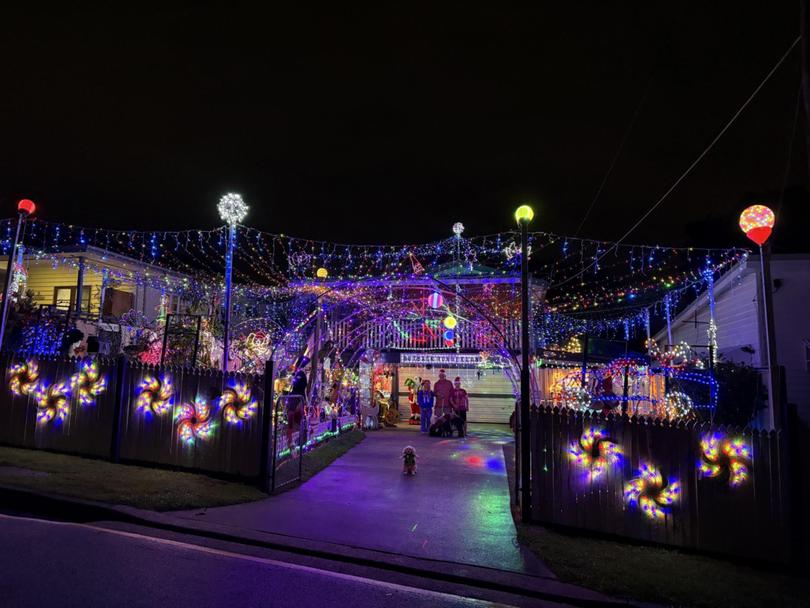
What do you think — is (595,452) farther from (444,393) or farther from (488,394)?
(488,394)

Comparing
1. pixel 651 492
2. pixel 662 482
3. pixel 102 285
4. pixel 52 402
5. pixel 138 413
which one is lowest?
pixel 651 492

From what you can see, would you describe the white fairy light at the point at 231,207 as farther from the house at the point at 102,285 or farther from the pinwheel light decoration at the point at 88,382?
the house at the point at 102,285

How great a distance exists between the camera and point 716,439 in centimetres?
583

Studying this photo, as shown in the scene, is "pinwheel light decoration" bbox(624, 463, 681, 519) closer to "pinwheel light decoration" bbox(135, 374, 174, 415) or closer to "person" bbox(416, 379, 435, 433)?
"pinwheel light decoration" bbox(135, 374, 174, 415)

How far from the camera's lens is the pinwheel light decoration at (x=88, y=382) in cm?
961

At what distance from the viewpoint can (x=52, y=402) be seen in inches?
392

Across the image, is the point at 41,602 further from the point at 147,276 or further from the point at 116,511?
the point at 147,276

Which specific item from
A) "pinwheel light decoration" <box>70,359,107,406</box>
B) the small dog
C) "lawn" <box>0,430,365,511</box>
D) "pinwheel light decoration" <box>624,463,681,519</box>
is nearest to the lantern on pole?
"pinwheel light decoration" <box>624,463,681,519</box>

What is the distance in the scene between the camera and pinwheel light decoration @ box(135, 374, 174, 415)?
9.09 metres

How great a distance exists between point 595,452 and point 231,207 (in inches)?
406

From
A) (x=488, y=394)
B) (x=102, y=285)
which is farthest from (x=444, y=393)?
(x=102, y=285)

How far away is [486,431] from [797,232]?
12.9 m

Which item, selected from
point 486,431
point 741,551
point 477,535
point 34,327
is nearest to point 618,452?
point 741,551

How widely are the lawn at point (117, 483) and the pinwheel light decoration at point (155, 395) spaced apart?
0.99m
